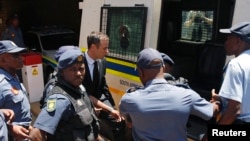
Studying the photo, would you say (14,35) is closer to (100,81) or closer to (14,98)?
(100,81)

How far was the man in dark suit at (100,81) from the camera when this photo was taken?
3.10 m

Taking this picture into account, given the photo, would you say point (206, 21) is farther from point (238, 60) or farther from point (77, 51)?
point (77, 51)

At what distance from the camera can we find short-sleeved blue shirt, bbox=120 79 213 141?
1856 millimetres

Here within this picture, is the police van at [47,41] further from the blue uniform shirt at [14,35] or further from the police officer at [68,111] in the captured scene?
the police officer at [68,111]

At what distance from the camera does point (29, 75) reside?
19.8 feet

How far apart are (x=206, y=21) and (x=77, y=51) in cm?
315

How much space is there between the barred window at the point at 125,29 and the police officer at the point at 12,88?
136 cm

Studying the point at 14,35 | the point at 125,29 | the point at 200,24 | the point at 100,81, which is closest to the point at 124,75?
the point at 100,81

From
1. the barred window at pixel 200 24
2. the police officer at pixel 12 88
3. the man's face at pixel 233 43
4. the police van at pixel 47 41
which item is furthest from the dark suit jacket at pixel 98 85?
the police van at pixel 47 41

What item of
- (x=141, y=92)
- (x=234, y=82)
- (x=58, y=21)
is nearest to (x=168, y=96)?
(x=141, y=92)

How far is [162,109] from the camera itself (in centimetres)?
185

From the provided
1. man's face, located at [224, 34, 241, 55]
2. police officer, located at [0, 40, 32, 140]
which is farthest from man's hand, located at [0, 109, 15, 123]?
man's face, located at [224, 34, 241, 55]

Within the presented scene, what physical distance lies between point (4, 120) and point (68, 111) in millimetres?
534

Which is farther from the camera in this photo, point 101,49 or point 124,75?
point 124,75
